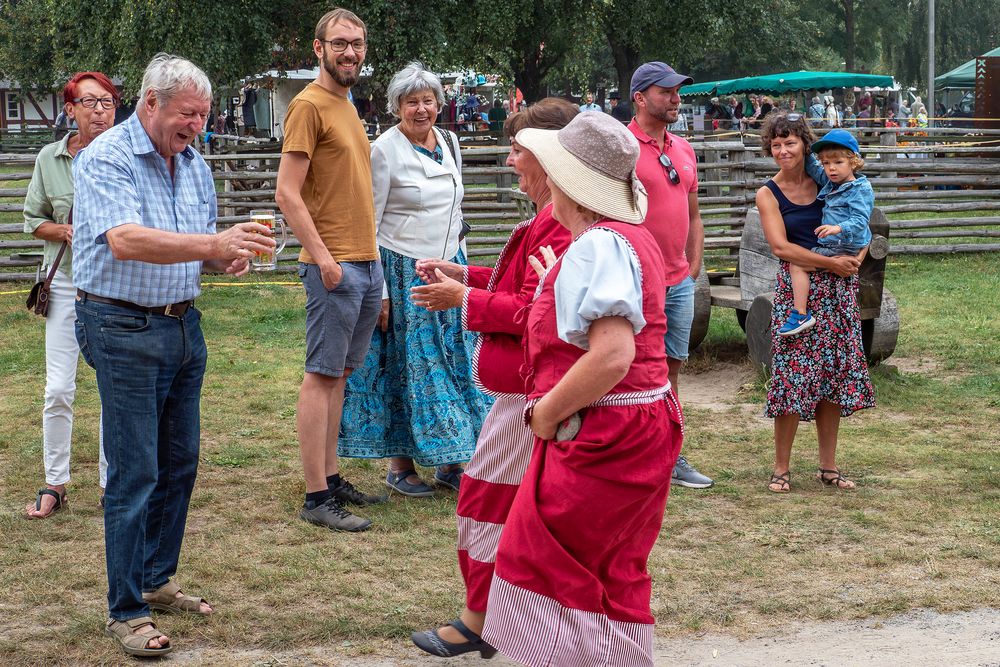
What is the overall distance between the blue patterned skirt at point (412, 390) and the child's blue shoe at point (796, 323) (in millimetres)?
1486

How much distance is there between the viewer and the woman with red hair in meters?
4.83

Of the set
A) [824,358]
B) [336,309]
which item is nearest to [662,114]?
[824,358]

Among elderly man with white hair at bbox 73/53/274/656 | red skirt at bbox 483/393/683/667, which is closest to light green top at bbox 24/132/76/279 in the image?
elderly man with white hair at bbox 73/53/274/656

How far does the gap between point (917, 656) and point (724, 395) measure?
3994 millimetres

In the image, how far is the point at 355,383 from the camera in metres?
5.42

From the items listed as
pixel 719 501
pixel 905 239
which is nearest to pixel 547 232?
pixel 719 501

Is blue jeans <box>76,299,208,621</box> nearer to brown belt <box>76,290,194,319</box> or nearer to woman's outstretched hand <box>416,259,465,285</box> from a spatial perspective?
brown belt <box>76,290,194,319</box>

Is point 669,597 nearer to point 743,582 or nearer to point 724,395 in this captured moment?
point 743,582

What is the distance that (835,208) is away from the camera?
5.54 m

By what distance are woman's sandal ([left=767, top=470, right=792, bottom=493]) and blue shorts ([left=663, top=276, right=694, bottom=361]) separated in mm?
737

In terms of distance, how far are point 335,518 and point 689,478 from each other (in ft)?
5.78

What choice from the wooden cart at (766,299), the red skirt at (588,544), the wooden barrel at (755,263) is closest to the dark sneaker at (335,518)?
the red skirt at (588,544)

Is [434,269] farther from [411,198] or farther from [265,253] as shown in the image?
[411,198]

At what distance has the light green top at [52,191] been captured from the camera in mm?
4984
